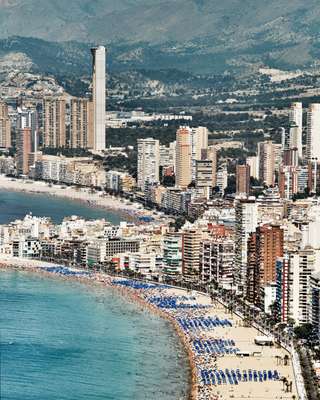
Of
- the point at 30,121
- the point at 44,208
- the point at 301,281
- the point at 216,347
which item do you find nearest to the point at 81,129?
the point at 30,121

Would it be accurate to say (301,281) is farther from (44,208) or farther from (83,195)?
(83,195)

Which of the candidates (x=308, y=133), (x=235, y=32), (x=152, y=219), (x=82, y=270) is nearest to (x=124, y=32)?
(x=235, y=32)

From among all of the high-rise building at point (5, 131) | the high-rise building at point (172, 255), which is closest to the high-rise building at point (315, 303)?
the high-rise building at point (172, 255)

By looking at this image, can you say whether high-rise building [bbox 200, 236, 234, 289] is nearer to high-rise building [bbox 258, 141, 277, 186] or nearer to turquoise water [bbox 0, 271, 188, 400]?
turquoise water [bbox 0, 271, 188, 400]

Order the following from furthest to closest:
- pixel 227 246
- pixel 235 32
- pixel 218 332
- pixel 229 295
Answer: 1. pixel 235 32
2. pixel 227 246
3. pixel 229 295
4. pixel 218 332

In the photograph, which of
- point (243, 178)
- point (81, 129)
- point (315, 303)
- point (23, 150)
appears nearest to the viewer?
point (315, 303)

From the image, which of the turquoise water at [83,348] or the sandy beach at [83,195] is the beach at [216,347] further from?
the sandy beach at [83,195]

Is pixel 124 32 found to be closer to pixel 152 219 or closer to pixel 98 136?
pixel 98 136
